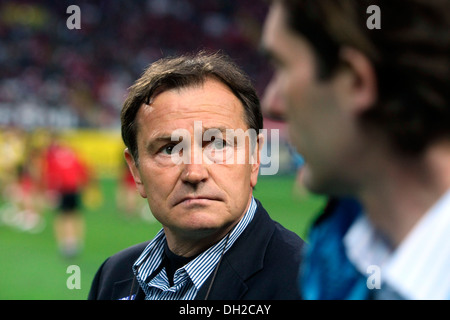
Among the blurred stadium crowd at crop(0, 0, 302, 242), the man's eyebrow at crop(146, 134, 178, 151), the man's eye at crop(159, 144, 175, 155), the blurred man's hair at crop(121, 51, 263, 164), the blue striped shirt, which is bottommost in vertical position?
the blue striped shirt

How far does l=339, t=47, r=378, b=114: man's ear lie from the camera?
0.93 metres

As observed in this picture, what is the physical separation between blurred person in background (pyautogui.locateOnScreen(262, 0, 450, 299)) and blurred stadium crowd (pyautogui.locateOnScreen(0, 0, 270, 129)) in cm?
2558

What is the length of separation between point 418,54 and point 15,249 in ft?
38.8

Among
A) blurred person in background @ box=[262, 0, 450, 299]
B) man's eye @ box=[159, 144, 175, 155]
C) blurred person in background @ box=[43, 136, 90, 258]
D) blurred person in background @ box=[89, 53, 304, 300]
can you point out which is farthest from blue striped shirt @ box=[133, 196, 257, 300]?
blurred person in background @ box=[43, 136, 90, 258]

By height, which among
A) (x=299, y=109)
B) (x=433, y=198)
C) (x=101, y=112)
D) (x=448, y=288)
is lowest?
(x=448, y=288)

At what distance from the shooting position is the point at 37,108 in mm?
25703

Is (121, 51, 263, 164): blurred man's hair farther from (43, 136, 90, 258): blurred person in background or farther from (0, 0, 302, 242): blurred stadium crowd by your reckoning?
(0, 0, 302, 242): blurred stadium crowd

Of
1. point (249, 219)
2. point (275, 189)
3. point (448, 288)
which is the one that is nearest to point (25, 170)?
point (275, 189)

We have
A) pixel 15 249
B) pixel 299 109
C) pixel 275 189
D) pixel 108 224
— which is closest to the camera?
pixel 299 109

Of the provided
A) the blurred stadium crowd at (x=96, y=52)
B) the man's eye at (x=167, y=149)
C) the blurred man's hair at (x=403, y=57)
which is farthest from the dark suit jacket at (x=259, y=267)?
the blurred stadium crowd at (x=96, y=52)

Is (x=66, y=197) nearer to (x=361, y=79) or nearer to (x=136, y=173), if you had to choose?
(x=136, y=173)

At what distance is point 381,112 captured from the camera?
95 cm

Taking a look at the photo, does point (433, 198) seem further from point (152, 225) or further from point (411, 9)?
point (152, 225)

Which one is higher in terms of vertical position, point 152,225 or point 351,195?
point 351,195
